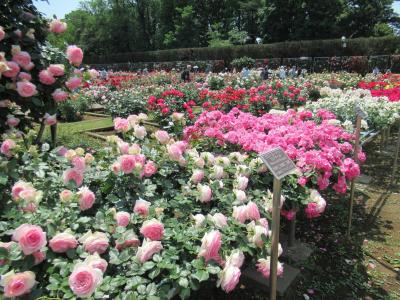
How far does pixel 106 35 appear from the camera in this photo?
167ft

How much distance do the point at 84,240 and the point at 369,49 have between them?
30366 mm

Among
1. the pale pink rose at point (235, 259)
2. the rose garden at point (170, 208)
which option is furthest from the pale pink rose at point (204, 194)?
the pale pink rose at point (235, 259)

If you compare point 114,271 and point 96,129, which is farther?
point 96,129

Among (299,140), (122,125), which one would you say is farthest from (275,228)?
(299,140)

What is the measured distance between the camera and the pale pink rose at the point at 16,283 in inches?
47.1

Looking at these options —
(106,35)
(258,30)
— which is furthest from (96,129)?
(106,35)

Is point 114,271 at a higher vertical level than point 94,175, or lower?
lower

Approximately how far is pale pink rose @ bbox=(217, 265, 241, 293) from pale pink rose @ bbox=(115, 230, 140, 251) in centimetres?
44

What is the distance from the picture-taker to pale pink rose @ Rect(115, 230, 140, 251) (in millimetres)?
1590

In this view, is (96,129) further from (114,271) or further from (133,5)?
(133,5)

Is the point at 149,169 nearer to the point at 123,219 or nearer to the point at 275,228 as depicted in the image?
the point at 123,219

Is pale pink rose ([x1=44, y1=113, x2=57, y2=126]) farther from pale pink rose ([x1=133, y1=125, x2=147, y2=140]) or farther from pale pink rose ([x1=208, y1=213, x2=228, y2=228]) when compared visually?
pale pink rose ([x1=208, y1=213, x2=228, y2=228])

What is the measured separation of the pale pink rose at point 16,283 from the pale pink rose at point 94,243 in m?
0.29

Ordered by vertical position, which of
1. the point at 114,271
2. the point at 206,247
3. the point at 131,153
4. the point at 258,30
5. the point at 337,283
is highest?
the point at 258,30
